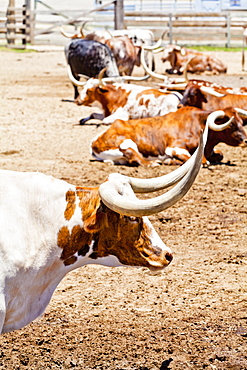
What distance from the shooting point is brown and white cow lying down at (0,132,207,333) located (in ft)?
10.9

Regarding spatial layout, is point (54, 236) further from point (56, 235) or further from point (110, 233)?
point (110, 233)

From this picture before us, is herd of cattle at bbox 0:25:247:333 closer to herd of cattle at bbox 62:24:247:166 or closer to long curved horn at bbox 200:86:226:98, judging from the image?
herd of cattle at bbox 62:24:247:166

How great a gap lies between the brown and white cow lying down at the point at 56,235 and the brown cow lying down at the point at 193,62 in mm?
17288

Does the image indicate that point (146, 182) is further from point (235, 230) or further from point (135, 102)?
point (135, 102)

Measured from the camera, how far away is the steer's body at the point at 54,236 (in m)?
3.37

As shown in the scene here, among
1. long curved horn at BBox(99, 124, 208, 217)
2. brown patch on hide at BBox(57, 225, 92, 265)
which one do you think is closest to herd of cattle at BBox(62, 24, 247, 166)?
brown patch on hide at BBox(57, 225, 92, 265)

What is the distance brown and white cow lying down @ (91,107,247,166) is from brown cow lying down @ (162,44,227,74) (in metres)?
11.6

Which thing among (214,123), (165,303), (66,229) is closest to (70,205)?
(66,229)

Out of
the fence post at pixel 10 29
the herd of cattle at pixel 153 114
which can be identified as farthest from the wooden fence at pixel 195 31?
the herd of cattle at pixel 153 114

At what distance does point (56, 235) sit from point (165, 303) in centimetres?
150

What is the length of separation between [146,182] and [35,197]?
539 mm

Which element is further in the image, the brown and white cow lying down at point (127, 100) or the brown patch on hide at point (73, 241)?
the brown and white cow lying down at point (127, 100)

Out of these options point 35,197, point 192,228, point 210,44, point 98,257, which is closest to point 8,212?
point 35,197

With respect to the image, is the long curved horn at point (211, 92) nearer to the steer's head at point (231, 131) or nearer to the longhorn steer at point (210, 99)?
the longhorn steer at point (210, 99)
